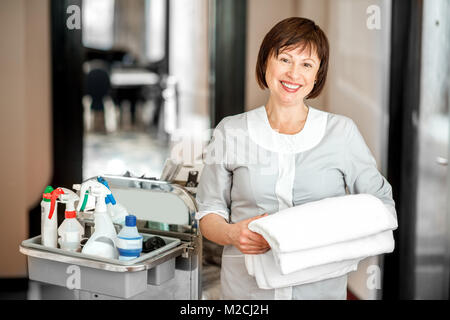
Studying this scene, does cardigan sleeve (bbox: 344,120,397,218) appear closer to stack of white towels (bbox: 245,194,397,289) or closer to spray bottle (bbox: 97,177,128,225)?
stack of white towels (bbox: 245,194,397,289)

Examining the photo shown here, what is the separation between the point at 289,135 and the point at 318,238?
9.6 inches

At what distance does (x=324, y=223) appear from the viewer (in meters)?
1.16

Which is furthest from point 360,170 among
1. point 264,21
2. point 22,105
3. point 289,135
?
point 22,105

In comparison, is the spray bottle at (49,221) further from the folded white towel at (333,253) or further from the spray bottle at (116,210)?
the folded white towel at (333,253)

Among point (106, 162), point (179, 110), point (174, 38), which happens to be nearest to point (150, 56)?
point (174, 38)

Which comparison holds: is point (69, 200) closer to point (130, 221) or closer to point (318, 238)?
point (130, 221)

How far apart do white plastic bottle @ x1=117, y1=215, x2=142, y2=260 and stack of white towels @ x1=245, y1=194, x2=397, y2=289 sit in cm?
26

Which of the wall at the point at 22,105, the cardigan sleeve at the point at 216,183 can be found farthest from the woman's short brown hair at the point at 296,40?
the wall at the point at 22,105

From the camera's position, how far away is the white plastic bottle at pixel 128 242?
4.29 feet

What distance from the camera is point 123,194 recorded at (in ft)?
4.87

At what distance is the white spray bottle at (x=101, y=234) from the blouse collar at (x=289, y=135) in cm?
39

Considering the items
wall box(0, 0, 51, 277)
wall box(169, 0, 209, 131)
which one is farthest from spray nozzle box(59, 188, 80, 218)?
wall box(0, 0, 51, 277)
